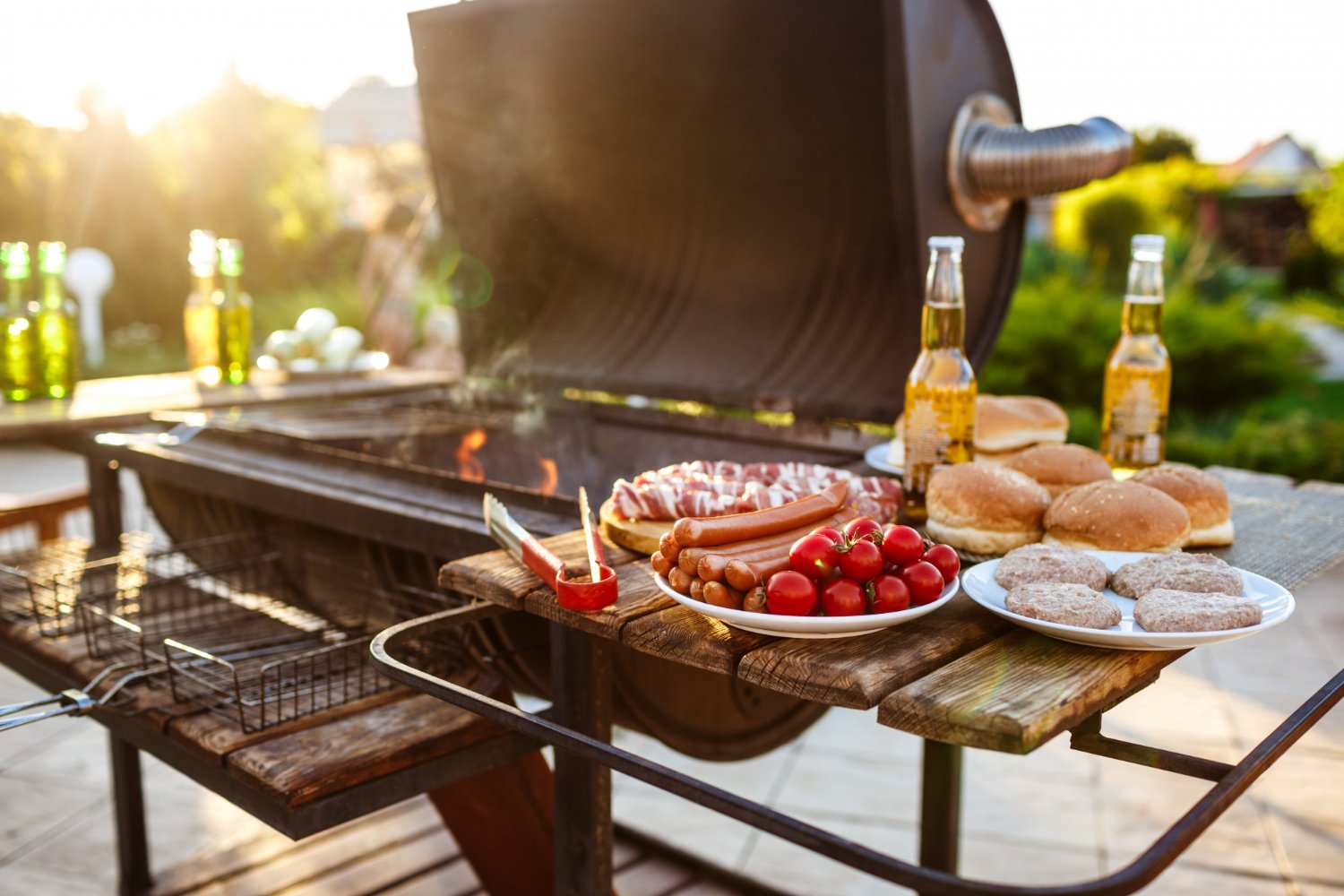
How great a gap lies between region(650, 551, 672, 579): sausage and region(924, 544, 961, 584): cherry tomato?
1.07ft

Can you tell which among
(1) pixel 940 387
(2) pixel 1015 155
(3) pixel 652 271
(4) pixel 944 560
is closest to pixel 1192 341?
(3) pixel 652 271

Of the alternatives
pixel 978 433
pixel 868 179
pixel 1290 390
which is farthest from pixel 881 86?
pixel 1290 390

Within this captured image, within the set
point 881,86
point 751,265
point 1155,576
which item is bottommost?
point 1155,576

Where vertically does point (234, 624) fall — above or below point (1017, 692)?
below

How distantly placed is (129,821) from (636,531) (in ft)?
6.97

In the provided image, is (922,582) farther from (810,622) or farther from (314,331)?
(314,331)

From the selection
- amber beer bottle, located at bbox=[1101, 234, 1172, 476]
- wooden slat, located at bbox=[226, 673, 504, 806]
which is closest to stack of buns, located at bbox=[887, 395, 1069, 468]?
amber beer bottle, located at bbox=[1101, 234, 1172, 476]

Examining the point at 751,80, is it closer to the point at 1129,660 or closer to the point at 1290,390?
the point at 1129,660

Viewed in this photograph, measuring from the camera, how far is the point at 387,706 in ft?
6.95

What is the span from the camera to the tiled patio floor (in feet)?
10.6

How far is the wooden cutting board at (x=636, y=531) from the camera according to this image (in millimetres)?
1662

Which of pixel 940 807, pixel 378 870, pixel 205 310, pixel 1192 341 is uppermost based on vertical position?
pixel 205 310

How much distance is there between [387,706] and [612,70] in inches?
76.2

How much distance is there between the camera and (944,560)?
1.36m
